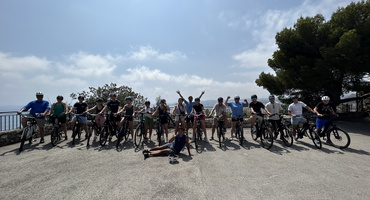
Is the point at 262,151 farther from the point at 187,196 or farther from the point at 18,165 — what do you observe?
the point at 18,165

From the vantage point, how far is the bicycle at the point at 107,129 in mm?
7032

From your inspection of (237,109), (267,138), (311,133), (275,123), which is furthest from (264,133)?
(311,133)

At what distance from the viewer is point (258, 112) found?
7.61m

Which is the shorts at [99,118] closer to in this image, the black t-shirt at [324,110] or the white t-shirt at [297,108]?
the white t-shirt at [297,108]

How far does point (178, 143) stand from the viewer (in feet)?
19.1

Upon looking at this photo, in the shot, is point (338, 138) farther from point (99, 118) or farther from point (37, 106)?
point (37, 106)

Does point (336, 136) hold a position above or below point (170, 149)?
above

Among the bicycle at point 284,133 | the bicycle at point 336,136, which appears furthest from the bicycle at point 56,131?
the bicycle at point 336,136

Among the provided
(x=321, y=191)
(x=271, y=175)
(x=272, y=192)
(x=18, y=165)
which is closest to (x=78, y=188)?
(x=18, y=165)

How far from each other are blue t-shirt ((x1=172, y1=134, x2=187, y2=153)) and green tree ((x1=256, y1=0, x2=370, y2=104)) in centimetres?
1028

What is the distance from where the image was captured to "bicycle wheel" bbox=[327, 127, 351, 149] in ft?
20.9

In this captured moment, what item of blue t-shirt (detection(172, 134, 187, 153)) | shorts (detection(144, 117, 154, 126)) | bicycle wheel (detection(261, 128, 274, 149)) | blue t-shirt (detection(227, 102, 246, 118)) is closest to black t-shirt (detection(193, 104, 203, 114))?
blue t-shirt (detection(227, 102, 246, 118))

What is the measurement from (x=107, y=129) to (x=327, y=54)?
12.6m

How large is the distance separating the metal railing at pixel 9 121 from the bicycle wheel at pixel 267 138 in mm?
10635
